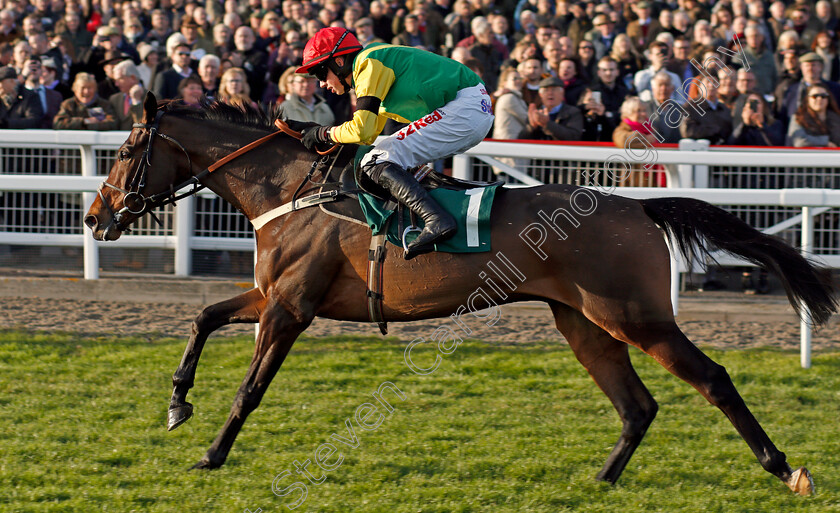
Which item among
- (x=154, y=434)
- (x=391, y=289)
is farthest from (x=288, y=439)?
(x=391, y=289)

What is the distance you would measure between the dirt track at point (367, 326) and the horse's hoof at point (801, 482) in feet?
7.47

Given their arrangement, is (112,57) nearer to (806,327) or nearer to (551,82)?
(551,82)

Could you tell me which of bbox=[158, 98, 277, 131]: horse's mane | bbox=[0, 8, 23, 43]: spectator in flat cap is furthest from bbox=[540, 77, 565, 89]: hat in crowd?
bbox=[0, 8, 23, 43]: spectator in flat cap

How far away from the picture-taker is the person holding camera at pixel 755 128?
8008mm

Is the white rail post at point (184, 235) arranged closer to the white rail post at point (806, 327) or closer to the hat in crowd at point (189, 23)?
the hat in crowd at point (189, 23)

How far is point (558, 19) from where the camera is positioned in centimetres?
1127

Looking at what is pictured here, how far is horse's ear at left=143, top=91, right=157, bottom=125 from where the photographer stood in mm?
4867

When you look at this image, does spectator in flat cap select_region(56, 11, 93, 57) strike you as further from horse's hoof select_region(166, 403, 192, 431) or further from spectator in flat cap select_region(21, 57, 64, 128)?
horse's hoof select_region(166, 403, 192, 431)

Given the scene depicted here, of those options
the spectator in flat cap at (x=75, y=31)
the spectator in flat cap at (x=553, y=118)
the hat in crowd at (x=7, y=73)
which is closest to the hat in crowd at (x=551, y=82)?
the spectator in flat cap at (x=553, y=118)

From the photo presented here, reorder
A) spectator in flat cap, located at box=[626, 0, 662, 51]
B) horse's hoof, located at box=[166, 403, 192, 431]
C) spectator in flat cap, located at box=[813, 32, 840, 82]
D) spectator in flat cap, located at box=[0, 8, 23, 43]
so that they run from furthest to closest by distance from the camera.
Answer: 1. spectator in flat cap, located at box=[0, 8, 23, 43]
2. spectator in flat cap, located at box=[626, 0, 662, 51]
3. spectator in flat cap, located at box=[813, 32, 840, 82]
4. horse's hoof, located at box=[166, 403, 192, 431]

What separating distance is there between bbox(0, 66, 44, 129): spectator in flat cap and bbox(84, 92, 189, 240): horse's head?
13.6 ft

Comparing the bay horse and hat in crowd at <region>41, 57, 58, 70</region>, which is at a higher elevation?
hat in crowd at <region>41, 57, 58, 70</region>

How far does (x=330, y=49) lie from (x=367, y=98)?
30 cm

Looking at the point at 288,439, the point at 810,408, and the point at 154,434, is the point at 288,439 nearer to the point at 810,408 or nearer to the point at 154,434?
the point at 154,434
